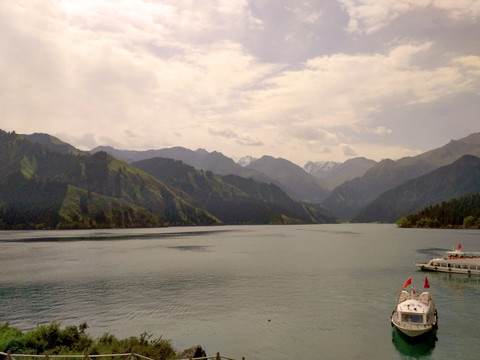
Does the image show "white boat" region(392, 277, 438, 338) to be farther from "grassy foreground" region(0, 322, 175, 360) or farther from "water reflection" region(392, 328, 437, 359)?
"grassy foreground" region(0, 322, 175, 360)

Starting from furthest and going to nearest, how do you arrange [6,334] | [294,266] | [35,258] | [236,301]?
[35,258]
[294,266]
[236,301]
[6,334]

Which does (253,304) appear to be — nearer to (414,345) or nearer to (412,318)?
(412,318)

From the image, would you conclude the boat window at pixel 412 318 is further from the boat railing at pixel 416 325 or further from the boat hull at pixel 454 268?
the boat hull at pixel 454 268

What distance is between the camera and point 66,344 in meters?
43.0

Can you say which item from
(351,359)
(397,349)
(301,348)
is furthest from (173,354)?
(397,349)

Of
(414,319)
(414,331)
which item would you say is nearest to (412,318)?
(414,319)

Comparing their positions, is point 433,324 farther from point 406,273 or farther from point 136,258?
point 136,258

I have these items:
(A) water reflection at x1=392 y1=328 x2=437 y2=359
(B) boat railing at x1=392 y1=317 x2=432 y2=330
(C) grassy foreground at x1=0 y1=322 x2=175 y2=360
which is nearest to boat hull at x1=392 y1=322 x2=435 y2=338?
(B) boat railing at x1=392 y1=317 x2=432 y2=330

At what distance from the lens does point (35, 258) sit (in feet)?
508

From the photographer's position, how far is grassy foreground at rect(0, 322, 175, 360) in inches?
1528

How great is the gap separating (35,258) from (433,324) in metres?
154

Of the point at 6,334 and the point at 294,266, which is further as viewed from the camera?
the point at 294,266

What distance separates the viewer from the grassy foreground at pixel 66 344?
38816 millimetres

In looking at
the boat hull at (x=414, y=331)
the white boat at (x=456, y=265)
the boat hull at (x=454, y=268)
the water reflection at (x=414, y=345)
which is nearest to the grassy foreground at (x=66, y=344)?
the water reflection at (x=414, y=345)
